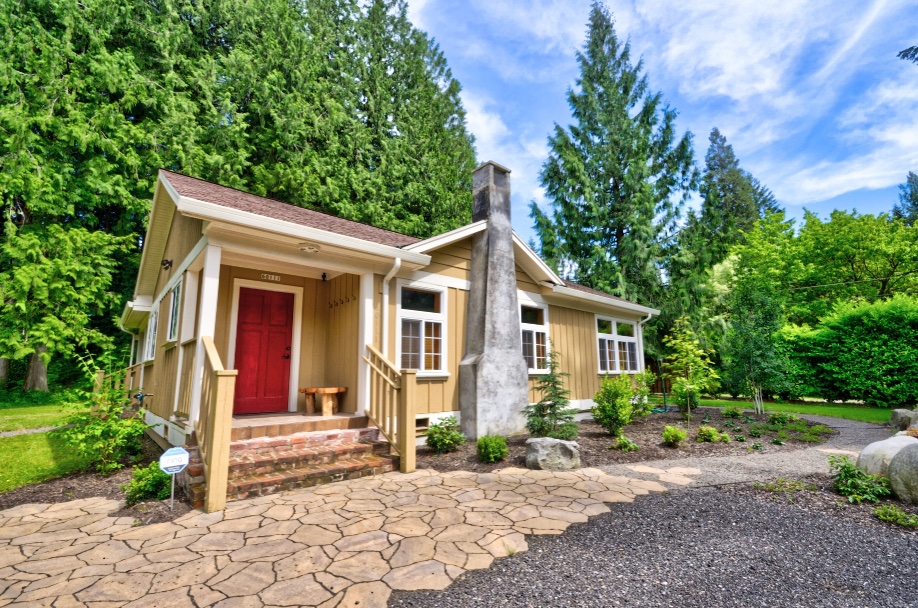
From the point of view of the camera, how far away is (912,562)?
102 inches

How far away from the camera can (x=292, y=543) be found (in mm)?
2896

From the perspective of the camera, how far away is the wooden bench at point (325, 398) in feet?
18.9

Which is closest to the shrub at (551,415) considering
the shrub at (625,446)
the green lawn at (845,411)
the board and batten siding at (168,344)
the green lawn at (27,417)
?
the shrub at (625,446)

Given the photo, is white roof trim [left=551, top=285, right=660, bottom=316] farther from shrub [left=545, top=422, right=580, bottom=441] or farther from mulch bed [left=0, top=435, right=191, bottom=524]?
mulch bed [left=0, top=435, right=191, bottom=524]

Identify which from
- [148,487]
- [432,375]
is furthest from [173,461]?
[432,375]

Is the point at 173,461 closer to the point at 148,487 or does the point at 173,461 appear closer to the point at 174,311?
the point at 148,487

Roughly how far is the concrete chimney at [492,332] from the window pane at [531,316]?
1.01 metres

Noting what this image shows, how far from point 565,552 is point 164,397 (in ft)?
19.9

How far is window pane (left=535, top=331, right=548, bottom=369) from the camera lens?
8.57m

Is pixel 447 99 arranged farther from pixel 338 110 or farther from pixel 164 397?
pixel 164 397

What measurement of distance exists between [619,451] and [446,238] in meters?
4.28

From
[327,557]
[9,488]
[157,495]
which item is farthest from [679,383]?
[9,488]

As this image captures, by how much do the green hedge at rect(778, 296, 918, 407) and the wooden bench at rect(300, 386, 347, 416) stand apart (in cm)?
1084

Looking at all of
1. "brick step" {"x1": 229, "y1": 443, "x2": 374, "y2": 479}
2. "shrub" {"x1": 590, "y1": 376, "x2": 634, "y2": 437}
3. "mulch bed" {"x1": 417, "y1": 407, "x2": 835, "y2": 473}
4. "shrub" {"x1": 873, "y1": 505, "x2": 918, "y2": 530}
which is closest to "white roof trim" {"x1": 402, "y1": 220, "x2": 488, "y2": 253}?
"brick step" {"x1": 229, "y1": 443, "x2": 374, "y2": 479}
